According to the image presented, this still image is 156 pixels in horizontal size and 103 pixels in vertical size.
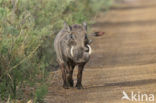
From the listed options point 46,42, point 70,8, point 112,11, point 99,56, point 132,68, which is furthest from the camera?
point 112,11

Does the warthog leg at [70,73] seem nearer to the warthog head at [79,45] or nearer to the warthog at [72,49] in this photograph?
the warthog at [72,49]

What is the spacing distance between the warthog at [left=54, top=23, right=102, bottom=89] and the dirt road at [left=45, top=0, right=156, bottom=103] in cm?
33

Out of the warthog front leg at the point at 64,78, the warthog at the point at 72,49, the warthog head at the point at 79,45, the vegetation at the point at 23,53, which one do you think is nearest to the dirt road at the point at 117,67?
the warthog front leg at the point at 64,78

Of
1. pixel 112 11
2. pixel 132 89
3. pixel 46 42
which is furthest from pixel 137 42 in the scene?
pixel 112 11

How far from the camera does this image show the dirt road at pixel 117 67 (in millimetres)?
10484

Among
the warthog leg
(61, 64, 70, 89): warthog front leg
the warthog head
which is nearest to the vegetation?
(61, 64, 70, 89): warthog front leg

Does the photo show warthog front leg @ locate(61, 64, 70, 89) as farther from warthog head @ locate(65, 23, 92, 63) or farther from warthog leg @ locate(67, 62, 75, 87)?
warthog head @ locate(65, 23, 92, 63)

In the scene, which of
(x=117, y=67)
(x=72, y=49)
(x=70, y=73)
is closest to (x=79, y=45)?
(x=72, y=49)

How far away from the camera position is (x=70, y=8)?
1800 cm

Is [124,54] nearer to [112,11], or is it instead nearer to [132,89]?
[132,89]

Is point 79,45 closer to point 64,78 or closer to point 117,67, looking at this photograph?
point 64,78

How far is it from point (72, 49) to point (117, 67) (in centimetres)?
311

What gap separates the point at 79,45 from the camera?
1063cm

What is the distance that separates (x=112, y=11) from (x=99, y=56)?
57.4 feet
